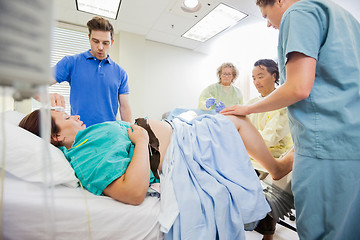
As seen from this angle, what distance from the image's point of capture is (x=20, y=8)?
0.89 feet

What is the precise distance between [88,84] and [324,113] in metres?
1.78

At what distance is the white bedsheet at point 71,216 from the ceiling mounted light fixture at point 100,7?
2574 millimetres

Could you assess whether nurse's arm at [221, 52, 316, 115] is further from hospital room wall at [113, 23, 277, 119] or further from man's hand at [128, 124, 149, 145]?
hospital room wall at [113, 23, 277, 119]

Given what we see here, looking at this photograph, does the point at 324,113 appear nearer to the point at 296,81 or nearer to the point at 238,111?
the point at 296,81

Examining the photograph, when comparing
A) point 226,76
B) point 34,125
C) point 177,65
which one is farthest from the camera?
point 177,65

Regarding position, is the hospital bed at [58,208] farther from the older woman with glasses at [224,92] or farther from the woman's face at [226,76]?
the woman's face at [226,76]

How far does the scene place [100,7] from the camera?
2.73m

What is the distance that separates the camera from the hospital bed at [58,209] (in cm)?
75

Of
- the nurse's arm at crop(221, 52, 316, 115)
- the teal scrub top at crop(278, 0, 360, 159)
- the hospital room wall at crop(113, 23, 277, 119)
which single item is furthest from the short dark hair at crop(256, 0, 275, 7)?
the hospital room wall at crop(113, 23, 277, 119)

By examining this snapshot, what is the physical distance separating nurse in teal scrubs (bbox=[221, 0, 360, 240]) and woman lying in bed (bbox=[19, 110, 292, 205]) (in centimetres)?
39

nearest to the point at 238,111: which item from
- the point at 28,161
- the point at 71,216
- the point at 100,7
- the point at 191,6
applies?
the point at 71,216

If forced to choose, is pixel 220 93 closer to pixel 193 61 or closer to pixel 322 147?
pixel 193 61

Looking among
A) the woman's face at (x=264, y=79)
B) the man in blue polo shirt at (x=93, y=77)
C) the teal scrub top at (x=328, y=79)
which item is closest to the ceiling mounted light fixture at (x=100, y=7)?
the man in blue polo shirt at (x=93, y=77)

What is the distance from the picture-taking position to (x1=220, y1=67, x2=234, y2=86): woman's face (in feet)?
9.53
